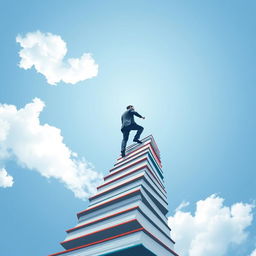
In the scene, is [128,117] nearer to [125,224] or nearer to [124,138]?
[124,138]

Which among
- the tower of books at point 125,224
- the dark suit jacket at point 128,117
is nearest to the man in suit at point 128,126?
the dark suit jacket at point 128,117

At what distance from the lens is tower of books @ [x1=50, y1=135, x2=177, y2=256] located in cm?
418

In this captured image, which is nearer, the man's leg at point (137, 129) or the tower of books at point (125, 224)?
the tower of books at point (125, 224)

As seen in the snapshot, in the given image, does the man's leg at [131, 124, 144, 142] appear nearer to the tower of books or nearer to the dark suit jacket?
the dark suit jacket

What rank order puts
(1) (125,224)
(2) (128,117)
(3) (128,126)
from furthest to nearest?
(2) (128,117) < (3) (128,126) < (1) (125,224)

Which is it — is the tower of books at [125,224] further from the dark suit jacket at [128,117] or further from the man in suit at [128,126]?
the dark suit jacket at [128,117]

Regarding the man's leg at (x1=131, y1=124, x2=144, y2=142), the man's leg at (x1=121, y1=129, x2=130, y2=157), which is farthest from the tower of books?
the man's leg at (x1=131, y1=124, x2=144, y2=142)

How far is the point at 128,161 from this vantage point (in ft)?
29.9

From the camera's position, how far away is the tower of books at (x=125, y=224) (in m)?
4.18

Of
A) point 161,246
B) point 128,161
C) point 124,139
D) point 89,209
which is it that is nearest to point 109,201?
point 89,209

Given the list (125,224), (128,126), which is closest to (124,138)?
(128,126)

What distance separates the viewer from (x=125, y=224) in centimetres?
479

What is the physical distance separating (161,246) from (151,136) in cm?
734

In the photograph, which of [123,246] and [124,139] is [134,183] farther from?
[124,139]
